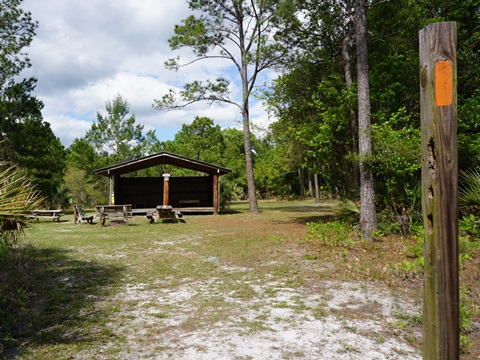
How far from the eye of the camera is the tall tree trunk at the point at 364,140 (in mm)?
8914


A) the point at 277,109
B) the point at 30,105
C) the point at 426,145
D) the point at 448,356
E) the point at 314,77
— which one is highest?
the point at 30,105

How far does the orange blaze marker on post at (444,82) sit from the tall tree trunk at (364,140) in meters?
6.85

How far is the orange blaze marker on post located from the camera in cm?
220

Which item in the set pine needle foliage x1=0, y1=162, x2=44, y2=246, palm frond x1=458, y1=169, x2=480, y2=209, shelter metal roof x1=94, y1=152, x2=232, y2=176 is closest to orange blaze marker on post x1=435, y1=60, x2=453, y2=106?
pine needle foliage x1=0, y1=162, x2=44, y2=246

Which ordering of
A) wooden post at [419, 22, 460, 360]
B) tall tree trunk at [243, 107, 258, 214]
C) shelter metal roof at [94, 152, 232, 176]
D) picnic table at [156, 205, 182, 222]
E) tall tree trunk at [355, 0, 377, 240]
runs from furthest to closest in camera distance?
1. shelter metal roof at [94, 152, 232, 176]
2. tall tree trunk at [243, 107, 258, 214]
3. picnic table at [156, 205, 182, 222]
4. tall tree trunk at [355, 0, 377, 240]
5. wooden post at [419, 22, 460, 360]

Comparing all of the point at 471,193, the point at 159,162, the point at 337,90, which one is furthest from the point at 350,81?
the point at 159,162

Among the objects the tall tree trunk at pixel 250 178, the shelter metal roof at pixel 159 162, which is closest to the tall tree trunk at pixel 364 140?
the tall tree trunk at pixel 250 178

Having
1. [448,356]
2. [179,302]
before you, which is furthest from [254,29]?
[448,356]

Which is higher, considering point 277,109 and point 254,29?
point 254,29

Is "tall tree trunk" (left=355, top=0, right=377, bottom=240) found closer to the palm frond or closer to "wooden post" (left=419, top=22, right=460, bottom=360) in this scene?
the palm frond

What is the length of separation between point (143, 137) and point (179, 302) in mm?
34947

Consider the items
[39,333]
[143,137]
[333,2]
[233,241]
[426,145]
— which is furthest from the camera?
[143,137]

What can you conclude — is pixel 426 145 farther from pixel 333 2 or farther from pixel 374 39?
pixel 333 2

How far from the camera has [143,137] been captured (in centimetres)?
3791
